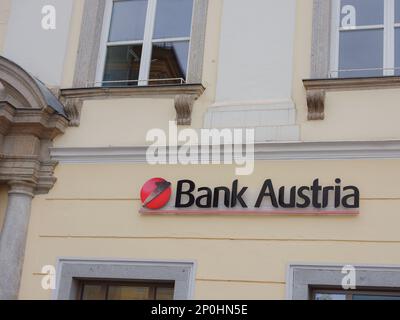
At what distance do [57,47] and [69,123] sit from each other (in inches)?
41.1

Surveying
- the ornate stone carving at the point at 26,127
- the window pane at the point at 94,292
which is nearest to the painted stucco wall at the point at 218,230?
the ornate stone carving at the point at 26,127

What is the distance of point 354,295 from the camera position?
7117mm

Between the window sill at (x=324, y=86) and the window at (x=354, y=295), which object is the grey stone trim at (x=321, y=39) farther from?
the window at (x=354, y=295)

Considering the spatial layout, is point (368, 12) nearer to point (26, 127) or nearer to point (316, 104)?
point (316, 104)

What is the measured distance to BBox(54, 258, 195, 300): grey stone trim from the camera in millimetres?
7469

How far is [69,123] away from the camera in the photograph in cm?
840

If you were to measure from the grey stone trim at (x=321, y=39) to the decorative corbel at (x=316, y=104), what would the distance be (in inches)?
9.9

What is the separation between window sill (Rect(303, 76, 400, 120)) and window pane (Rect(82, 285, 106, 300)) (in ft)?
9.20

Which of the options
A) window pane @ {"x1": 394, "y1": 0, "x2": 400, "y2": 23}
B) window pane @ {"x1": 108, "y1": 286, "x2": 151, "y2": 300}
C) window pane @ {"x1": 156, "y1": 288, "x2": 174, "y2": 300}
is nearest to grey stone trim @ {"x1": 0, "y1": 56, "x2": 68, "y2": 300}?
window pane @ {"x1": 108, "y1": 286, "x2": 151, "y2": 300}

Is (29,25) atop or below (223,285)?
atop

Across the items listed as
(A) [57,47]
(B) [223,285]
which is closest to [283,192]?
(B) [223,285]

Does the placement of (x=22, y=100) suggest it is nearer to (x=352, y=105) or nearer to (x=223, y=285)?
(x=223, y=285)

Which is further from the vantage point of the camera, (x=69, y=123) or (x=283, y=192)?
(x=69, y=123)

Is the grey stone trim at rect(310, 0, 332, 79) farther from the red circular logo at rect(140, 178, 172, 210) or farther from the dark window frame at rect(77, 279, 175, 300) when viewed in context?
the dark window frame at rect(77, 279, 175, 300)
